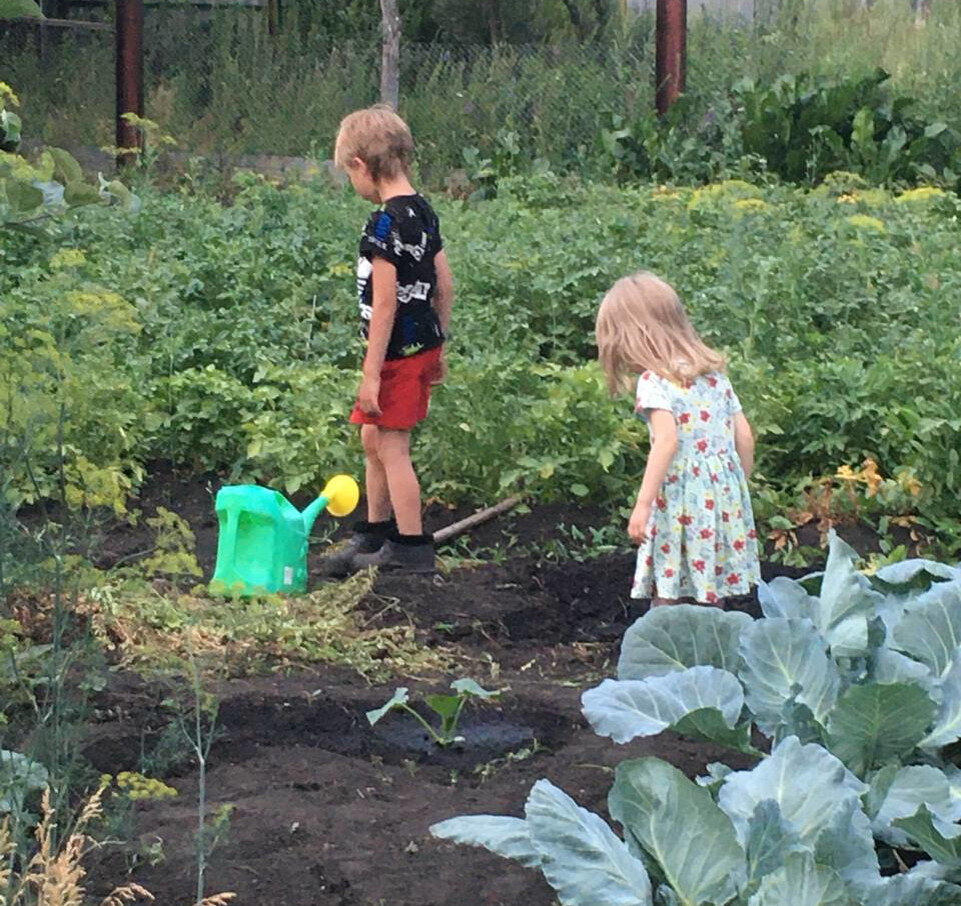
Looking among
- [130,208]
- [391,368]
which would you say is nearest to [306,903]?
[130,208]

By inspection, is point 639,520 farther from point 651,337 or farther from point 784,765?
point 784,765

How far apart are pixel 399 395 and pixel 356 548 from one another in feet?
1.70

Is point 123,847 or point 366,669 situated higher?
point 123,847

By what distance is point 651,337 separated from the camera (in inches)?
184

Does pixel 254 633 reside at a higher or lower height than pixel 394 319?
lower

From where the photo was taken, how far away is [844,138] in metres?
13.6

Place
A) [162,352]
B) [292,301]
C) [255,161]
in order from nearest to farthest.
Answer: [162,352]
[292,301]
[255,161]

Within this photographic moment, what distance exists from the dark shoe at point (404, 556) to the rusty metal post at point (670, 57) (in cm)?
898

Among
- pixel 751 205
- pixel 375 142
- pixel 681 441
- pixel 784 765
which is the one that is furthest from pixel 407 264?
pixel 751 205

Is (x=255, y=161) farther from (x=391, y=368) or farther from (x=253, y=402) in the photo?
(x=391, y=368)

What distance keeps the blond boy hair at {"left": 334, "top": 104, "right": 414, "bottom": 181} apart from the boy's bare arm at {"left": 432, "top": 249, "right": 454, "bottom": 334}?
0.32 m

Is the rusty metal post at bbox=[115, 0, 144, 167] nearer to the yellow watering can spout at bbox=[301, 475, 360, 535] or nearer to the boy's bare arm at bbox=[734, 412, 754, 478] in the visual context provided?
the yellow watering can spout at bbox=[301, 475, 360, 535]

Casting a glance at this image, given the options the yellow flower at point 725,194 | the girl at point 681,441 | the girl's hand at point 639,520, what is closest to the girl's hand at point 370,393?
the girl at point 681,441

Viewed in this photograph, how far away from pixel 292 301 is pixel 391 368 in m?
2.54
